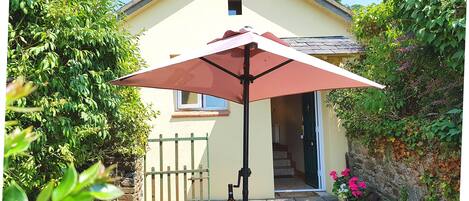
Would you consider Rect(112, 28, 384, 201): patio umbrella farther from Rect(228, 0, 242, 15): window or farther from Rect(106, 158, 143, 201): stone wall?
Rect(228, 0, 242, 15): window

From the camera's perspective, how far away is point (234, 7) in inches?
375

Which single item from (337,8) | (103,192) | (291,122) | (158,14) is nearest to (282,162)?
(291,122)

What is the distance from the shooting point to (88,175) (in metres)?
0.90

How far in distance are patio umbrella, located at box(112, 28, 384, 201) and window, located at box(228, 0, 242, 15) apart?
4.87 meters

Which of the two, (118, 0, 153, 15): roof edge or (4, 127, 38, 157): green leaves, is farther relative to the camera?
(118, 0, 153, 15): roof edge

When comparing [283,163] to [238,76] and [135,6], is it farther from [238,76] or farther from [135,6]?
[238,76]

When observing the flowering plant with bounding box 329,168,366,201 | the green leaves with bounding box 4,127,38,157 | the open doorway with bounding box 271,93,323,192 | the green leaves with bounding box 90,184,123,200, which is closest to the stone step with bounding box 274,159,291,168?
the open doorway with bounding box 271,93,323,192

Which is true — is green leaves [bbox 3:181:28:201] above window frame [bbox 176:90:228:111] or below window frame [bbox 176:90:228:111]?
below

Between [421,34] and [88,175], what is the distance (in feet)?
17.3

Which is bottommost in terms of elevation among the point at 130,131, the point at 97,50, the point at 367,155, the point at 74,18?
the point at 367,155

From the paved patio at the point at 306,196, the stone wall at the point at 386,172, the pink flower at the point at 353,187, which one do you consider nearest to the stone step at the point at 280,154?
the paved patio at the point at 306,196

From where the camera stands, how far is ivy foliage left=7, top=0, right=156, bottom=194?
13.5 feet

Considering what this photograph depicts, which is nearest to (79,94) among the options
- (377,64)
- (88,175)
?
(88,175)

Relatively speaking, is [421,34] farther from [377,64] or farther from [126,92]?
[126,92]
